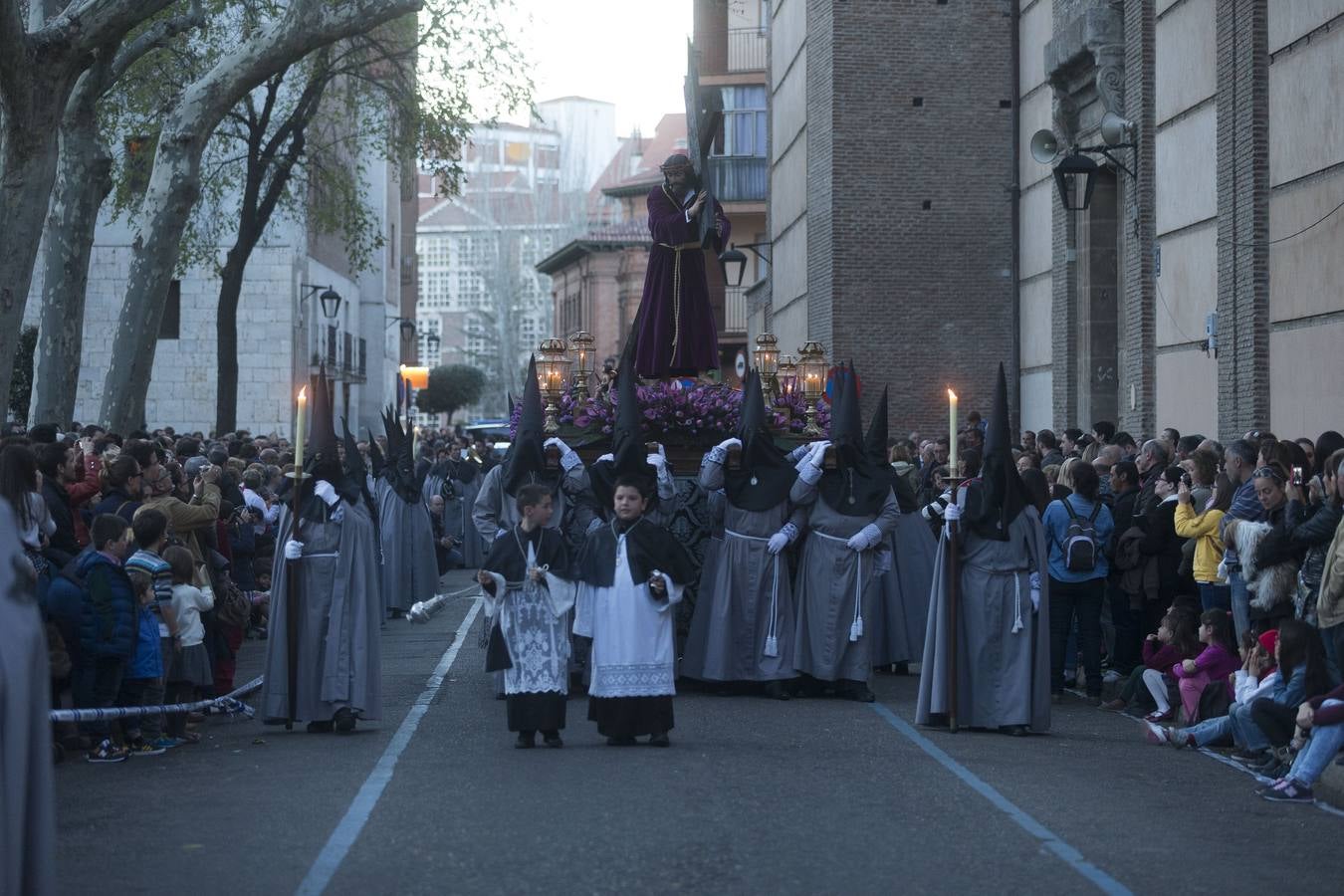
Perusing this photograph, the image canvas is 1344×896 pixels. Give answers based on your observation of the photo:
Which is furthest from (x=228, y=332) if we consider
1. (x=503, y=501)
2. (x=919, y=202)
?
(x=503, y=501)

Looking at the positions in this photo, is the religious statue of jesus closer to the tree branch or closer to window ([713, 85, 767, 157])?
the tree branch

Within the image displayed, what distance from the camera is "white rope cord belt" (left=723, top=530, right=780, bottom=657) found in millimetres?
14281

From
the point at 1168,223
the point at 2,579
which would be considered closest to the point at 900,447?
the point at 1168,223

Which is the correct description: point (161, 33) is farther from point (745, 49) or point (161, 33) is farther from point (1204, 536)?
point (745, 49)

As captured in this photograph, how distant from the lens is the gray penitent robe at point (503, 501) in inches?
551

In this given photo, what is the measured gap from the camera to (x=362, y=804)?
9555mm

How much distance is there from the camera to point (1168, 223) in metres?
21.6

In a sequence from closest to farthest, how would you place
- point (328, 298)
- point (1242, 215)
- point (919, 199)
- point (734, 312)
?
1. point (1242, 215)
2. point (919, 199)
3. point (328, 298)
4. point (734, 312)

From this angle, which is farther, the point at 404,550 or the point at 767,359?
the point at 404,550

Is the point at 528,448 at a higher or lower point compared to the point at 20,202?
lower

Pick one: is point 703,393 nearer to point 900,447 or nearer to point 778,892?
point 900,447

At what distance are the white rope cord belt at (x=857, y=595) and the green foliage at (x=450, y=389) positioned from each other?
227 ft

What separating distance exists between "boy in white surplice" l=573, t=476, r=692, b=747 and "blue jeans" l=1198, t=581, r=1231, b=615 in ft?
12.7

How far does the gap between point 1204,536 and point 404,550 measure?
1104 centimetres
